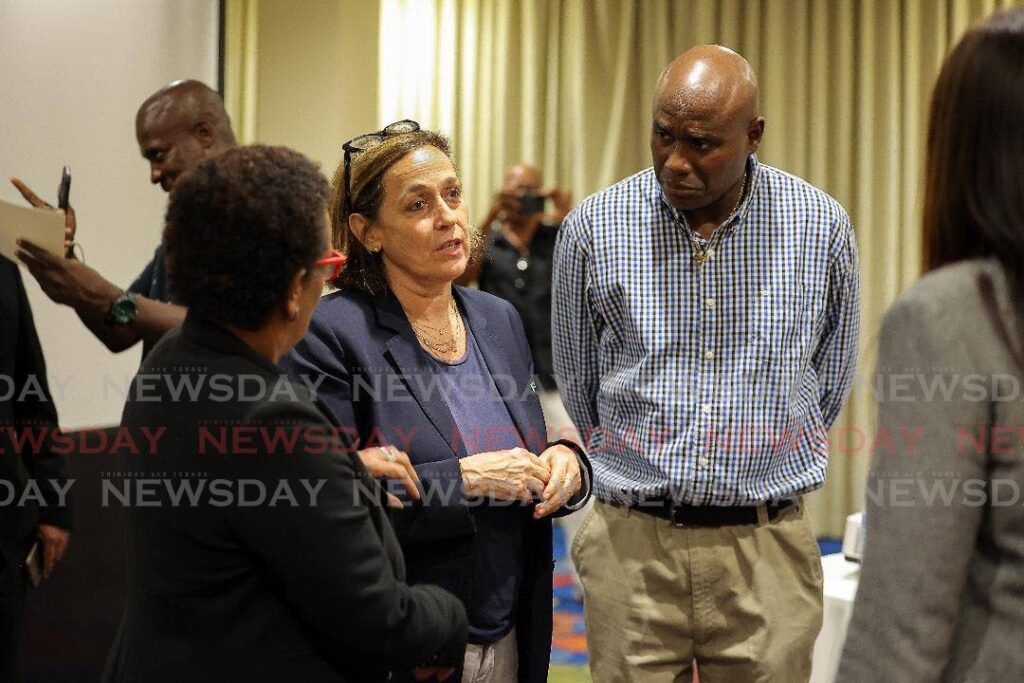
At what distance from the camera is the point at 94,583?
10.4 feet

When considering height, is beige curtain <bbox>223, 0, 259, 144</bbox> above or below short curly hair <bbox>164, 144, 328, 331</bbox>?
A: above

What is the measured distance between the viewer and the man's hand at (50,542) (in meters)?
2.57

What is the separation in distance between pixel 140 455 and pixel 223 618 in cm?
22

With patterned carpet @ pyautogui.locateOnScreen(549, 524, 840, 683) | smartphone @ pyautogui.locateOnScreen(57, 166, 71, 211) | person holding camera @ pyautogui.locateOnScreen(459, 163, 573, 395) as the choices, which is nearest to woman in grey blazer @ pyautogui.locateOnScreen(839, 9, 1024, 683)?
smartphone @ pyautogui.locateOnScreen(57, 166, 71, 211)

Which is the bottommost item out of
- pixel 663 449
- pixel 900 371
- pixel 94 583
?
pixel 94 583

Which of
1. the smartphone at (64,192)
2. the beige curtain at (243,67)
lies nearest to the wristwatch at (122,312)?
the smartphone at (64,192)

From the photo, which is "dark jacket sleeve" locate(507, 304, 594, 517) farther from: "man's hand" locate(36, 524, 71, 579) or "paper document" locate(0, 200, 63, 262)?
"man's hand" locate(36, 524, 71, 579)

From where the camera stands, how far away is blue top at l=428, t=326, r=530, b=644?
192cm

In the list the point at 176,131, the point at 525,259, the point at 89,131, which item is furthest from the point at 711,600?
the point at 525,259

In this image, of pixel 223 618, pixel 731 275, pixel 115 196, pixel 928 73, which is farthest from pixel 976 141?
pixel 928 73

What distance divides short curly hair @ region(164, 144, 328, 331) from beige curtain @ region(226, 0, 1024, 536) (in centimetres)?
394

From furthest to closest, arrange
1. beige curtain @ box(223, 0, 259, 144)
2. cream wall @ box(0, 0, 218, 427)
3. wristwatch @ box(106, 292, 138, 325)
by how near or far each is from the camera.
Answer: beige curtain @ box(223, 0, 259, 144), cream wall @ box(0, 0, 218, 427), wristwatch @ box(106, 292, 138, 325)

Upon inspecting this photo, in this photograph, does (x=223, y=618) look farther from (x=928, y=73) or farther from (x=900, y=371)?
(x=928, y=73)

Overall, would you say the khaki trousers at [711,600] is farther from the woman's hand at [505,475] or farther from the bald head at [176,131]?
the bald head at [176,131]
